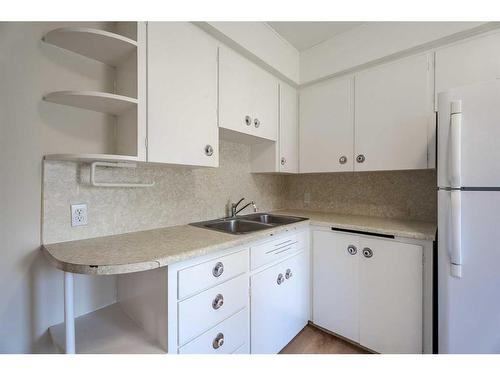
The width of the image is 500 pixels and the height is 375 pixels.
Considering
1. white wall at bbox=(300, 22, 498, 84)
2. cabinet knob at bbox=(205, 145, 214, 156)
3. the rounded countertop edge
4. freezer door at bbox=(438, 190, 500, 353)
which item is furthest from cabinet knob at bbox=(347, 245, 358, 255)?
white wall at bbox=(300, 22, 498, 84)

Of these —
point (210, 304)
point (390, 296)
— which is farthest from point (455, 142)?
point (210, 304)

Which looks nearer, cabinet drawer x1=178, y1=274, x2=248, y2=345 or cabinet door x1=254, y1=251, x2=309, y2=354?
cabinet drawer x1=178, y1=274, x2=248, y2=345

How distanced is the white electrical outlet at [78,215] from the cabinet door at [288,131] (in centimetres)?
145

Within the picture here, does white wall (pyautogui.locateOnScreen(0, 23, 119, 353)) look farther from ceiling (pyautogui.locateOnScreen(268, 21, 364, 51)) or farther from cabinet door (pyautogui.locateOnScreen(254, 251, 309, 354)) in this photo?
ceiling (pyautogui.locateOnScreen(268, 21, 364, 51))

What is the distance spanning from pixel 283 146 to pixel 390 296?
1376 mm

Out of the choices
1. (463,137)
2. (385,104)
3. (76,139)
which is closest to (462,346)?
(463,137)

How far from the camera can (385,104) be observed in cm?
170

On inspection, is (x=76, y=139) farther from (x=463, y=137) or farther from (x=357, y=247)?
(x=463, y=137)

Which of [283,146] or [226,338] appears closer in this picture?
Answer: [226,338]

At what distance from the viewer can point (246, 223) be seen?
6.12ft

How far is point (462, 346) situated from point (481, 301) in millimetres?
255

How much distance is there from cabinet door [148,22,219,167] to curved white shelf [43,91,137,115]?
12cm

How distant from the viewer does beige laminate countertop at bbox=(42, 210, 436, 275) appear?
2.70 ft

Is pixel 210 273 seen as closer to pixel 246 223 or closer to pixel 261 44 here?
pixel 246 223
